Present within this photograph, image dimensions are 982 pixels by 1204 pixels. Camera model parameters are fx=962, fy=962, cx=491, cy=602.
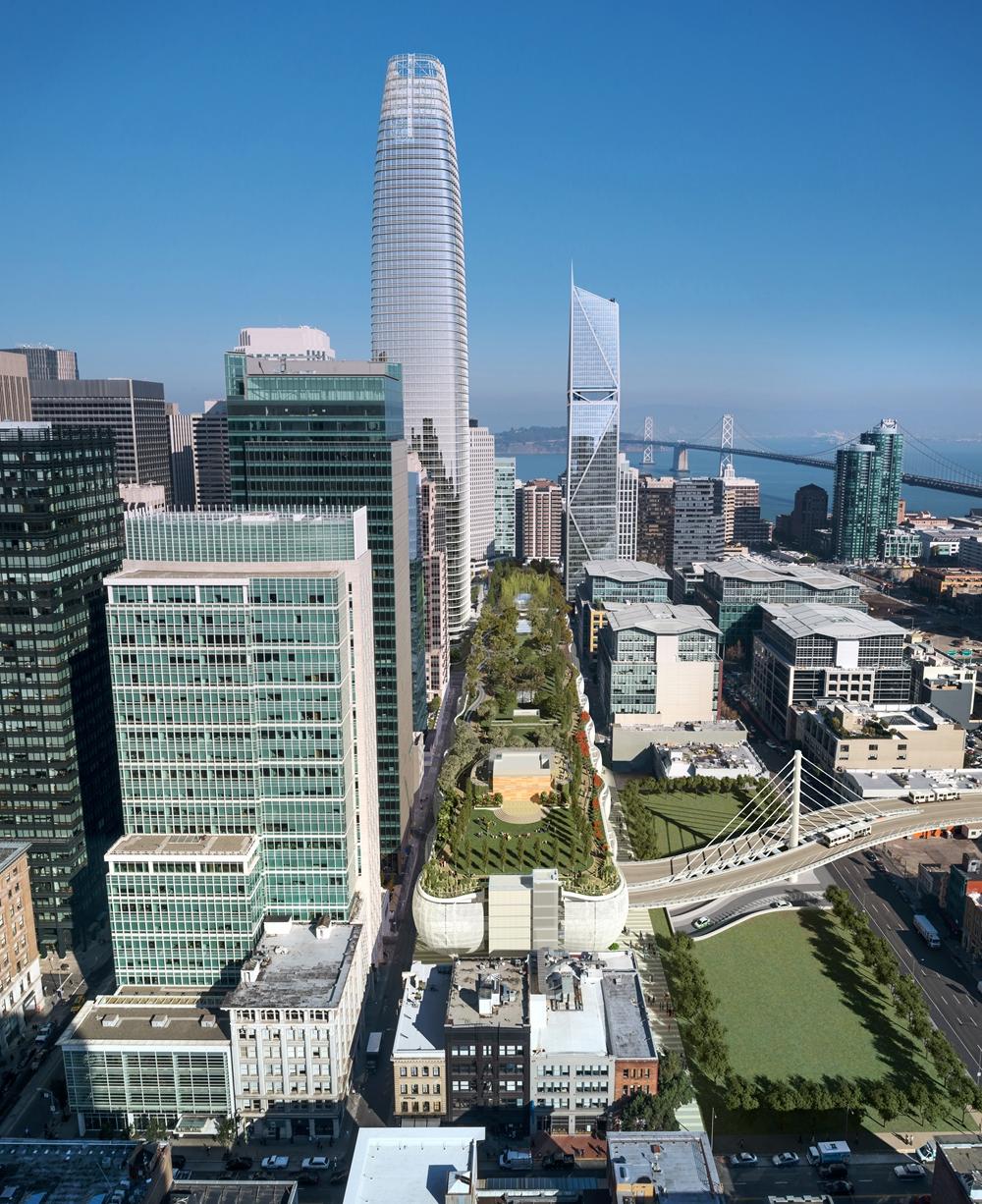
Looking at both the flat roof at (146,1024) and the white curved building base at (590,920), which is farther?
the white curved building base at (590,920)

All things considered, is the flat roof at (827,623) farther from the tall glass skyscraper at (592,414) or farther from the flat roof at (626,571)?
the tall glass skyscraper at (592,414)

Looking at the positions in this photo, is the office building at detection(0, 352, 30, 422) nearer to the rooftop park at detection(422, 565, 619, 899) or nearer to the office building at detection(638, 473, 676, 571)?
the rooftop park at detection(422, 565, 619, 899)

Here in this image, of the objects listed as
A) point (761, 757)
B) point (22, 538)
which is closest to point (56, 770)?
point (22, 538)

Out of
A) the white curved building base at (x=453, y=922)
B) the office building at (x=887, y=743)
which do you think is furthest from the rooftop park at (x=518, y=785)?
the office building at (x=887, y=743)

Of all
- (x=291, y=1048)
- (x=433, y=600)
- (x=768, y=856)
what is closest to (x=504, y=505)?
(x=433, y=600)

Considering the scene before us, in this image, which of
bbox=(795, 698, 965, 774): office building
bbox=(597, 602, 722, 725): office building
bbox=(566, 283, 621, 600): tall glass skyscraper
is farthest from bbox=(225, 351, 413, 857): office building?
bbox=(566, 283, 621, 600): tall glass skyscraper

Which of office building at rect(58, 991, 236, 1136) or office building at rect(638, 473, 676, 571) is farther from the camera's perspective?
office building at rect(638, 473, 676, 571)
